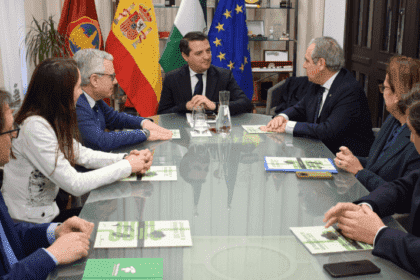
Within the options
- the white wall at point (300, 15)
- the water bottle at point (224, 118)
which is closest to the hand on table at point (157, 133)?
the water bottle at point (224, 118)

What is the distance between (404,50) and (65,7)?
3.20m

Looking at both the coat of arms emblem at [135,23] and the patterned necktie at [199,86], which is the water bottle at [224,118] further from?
the coat of arms emblem at [135,23]

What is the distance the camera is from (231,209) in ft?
4.50

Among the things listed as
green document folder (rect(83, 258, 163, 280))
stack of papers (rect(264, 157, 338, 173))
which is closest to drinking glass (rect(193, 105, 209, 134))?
stack of papers (rect(264, 157, 338, 173))

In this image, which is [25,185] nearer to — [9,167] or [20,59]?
[9,167]

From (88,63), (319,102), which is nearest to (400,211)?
(319,102)

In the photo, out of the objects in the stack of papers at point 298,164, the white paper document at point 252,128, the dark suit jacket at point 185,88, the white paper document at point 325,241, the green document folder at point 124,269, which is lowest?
the white paper document at point 252,128

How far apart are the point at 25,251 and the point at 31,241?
4 cm

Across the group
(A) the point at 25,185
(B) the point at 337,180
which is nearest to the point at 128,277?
(A) the point at 25,185

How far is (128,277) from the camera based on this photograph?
95 cm

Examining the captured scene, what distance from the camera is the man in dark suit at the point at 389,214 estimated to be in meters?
1.02

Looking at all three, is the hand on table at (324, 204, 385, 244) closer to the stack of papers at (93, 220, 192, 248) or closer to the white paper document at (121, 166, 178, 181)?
the stack of papers at (93, 220, 192, 248)

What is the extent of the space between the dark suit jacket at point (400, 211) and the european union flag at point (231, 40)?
3.22 metres

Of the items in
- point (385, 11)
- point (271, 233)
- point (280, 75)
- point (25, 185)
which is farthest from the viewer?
point (280, 75)
